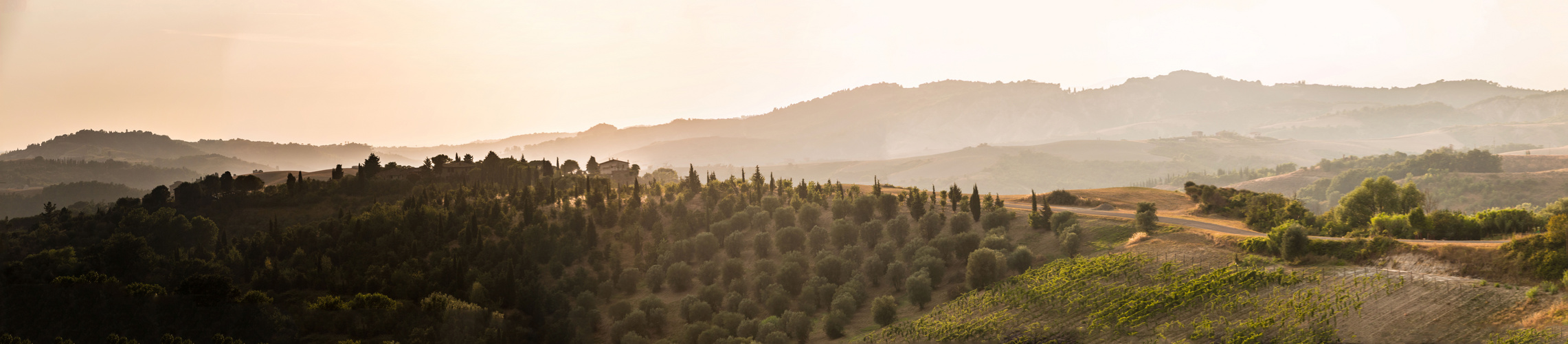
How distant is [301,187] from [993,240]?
342 feet

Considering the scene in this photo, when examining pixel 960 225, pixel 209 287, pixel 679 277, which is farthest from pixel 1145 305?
pixel 209 287

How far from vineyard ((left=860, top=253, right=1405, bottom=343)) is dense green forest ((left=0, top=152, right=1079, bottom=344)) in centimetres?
574

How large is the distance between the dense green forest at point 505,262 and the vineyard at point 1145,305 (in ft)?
18.8

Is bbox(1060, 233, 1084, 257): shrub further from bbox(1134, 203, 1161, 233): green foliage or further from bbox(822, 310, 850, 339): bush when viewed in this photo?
bbox(822, 310, 850, 339): bush

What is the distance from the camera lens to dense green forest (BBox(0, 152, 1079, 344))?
6638cm

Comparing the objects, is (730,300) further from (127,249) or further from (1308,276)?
(127,249)

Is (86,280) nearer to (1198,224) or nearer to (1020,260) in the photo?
(1020,260)

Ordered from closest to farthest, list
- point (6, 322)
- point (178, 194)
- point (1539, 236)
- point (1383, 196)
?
point (1539, 236), point (1383, 196), point (6, 322), point (178, 194)

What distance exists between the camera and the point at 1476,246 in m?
41.0

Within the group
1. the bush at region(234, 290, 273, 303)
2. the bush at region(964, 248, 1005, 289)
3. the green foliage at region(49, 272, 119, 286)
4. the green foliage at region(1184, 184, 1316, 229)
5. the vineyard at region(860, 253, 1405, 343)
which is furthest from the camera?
the green foliage at region(49, 272, 119, 286)

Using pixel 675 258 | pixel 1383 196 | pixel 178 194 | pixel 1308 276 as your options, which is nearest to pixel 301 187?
pixel 178 194

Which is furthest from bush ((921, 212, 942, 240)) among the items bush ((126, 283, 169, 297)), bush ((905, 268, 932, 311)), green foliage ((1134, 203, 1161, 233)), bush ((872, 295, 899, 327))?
bush ((126, 283, 169, 297))

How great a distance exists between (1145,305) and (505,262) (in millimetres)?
63843

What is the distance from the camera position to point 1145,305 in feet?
153
